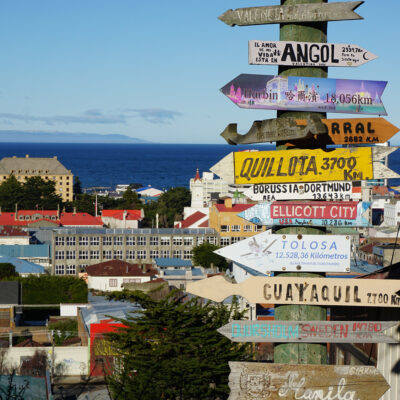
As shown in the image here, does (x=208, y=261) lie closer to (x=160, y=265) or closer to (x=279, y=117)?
(x=160, y=265)

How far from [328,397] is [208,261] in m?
60.2

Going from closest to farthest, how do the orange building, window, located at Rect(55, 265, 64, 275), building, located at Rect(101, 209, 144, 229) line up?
1. window, located at Rect(55, 265, 64, 275)
2. the orange building
3. building, located at Rect(101, 209, 144, 229)

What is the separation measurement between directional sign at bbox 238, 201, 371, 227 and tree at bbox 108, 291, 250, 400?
5295 mm

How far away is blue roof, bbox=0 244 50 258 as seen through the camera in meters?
72.1

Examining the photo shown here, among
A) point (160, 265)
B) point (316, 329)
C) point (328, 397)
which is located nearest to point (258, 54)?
point (316, 329)

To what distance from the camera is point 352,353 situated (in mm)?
11617

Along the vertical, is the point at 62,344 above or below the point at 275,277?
below

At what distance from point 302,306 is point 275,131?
1799mm

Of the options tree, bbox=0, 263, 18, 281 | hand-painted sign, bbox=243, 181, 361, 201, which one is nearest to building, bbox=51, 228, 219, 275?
tree, bbox=0, 263, 18, 281

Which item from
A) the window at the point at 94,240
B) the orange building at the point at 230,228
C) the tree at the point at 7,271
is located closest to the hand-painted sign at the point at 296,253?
the tree at the point at 7,271

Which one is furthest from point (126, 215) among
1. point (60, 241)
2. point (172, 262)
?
point (172, 262)

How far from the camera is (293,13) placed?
8273 millimetres

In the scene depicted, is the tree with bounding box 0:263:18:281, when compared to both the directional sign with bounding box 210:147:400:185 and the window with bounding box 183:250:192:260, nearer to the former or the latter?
the window with bounding box 183:250:192:260

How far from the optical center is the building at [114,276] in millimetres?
58938
